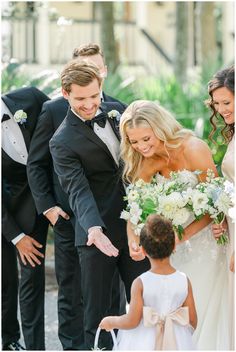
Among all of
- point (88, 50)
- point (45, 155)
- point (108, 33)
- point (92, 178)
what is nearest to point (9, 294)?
point (45, 155)

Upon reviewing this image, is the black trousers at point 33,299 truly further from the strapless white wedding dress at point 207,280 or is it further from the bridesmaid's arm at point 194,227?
the bridesmaid's arm at point 194,227

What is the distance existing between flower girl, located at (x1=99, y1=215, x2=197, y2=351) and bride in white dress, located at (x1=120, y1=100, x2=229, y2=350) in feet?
2.30

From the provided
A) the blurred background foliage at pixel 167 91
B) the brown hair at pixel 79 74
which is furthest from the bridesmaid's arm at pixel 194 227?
the blurred background foliage at pixel 167 91

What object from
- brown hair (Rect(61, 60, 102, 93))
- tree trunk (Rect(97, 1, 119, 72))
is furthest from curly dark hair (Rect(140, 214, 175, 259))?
tree trunk (Rect(97, 1, 119, 72))

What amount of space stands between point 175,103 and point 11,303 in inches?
185

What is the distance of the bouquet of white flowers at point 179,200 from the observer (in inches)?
217

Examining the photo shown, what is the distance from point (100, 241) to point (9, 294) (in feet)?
5.23

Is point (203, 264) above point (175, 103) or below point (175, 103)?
below

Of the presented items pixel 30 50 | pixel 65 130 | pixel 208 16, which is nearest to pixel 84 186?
pixel 65 130

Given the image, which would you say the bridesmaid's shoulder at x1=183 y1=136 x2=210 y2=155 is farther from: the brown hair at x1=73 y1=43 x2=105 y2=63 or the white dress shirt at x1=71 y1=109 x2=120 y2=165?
the brown hair at x1=73 y1=43 x2=105 y2=63

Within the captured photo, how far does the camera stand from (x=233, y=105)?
5.52 meters

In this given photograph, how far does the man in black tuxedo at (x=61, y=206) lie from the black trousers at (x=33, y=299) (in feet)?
0.55

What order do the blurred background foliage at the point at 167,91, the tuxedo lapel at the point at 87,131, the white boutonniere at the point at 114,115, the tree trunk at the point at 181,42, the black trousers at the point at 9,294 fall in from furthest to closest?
the tree trunk at the point at 181,42
the blurred background foliage at the point at 167,91
the black trousers at the point at 9,294
the white boutonniere at the point at 114,115
the tuxedo lapel at the point at 87,131

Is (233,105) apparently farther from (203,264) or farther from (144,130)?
(203,264)
